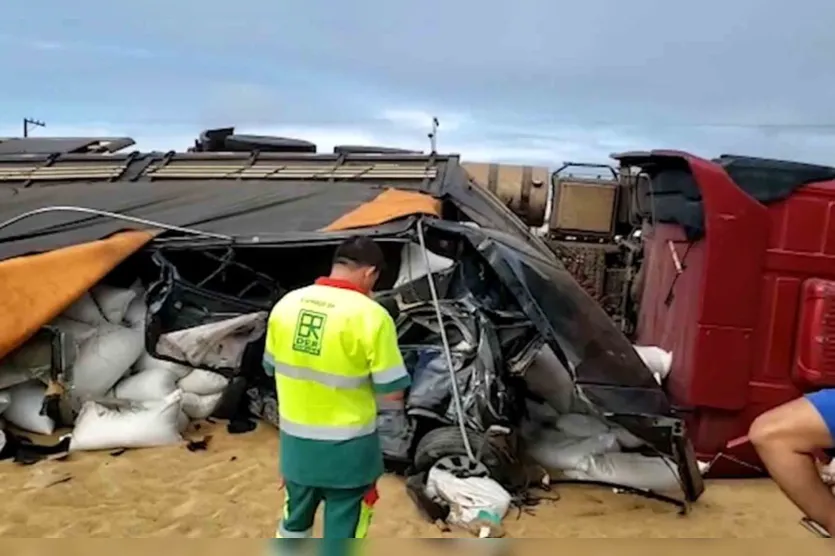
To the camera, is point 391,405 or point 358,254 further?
point 391,405

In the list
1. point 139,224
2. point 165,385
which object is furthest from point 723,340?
point 139,224

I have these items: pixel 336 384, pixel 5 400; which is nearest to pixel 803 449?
pixel 336 384

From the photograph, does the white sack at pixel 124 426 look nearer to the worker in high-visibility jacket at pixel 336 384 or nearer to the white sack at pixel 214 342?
the white sack at pixel 214 342

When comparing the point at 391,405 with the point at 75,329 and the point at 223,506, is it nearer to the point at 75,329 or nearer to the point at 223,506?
the point at 223,506

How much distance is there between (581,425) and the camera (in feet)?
19.7

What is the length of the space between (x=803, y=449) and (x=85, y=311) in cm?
509

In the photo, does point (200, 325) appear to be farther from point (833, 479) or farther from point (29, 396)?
point (833, 479)

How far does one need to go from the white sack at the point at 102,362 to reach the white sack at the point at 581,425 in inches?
116

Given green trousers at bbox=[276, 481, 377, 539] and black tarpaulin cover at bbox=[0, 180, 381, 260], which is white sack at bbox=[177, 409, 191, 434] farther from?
green trousers at bbox=[276, 481, 377, 539]

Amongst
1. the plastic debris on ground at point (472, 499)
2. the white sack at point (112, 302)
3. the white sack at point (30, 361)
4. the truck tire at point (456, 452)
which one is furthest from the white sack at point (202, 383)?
the plastic debris on ground at point (472, 499)

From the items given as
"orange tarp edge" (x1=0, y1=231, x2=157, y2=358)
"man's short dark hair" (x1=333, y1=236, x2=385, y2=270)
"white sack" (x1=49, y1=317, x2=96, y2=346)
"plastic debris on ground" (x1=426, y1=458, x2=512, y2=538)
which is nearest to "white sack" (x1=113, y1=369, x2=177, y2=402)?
"white sack" (x1=49, y1=317, x2=96, y2=346)

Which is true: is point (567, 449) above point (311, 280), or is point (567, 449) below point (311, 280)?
below

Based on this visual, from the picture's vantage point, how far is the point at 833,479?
354 centimetres

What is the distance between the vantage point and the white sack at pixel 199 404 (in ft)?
20.8
